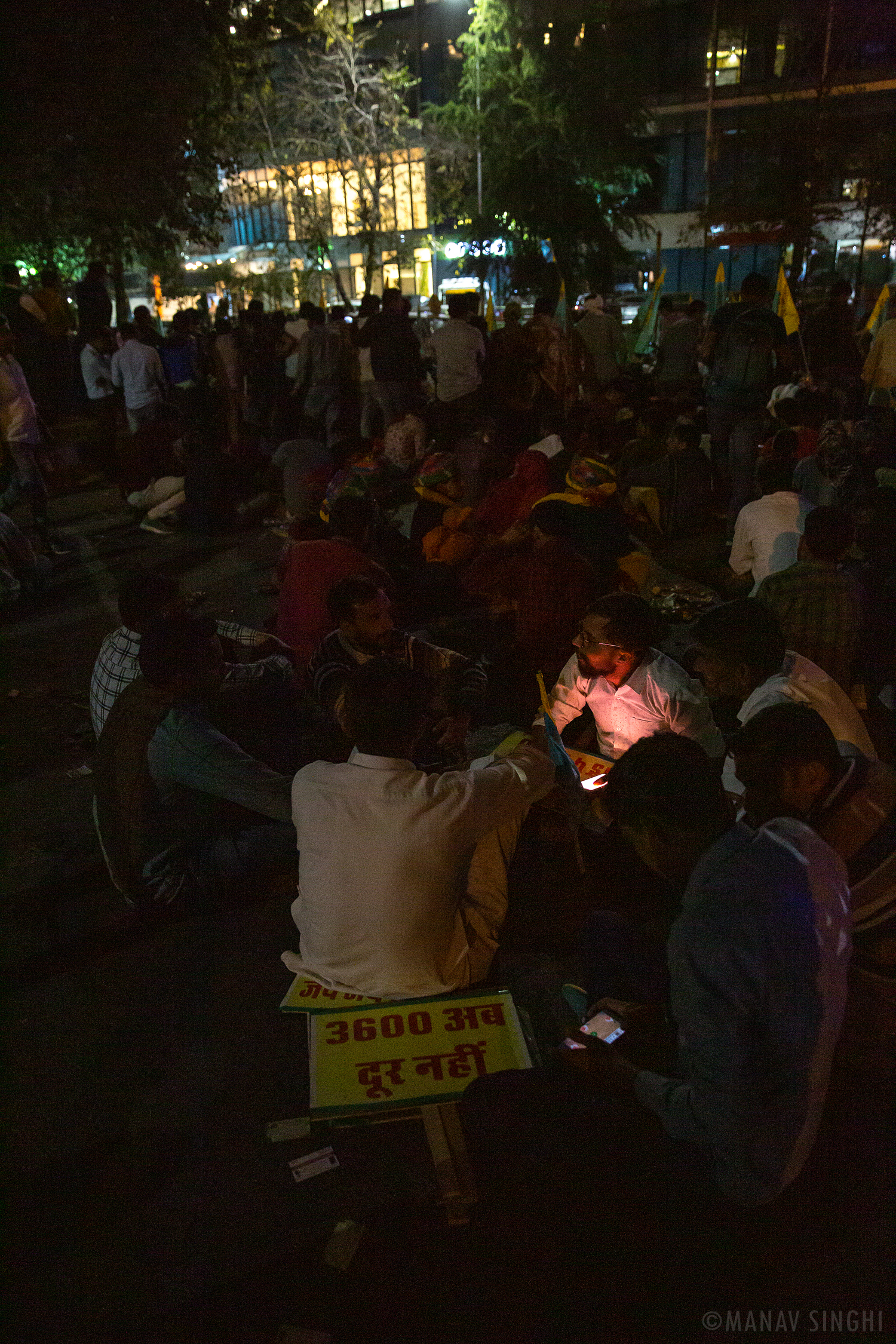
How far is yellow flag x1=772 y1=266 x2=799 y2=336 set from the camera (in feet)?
35.1

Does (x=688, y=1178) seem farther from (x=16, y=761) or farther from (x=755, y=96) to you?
(x=755, y=96)

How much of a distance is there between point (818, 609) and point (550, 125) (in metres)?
29.4

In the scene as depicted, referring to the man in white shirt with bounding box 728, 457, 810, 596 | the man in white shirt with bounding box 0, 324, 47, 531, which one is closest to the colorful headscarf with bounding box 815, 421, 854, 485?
the man in white shirt with bounding box 728, 457, 810, 596

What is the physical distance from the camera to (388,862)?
287cm

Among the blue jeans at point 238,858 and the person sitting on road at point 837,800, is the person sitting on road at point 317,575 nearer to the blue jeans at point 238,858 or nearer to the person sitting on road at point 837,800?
the blue jeans at point 238,858

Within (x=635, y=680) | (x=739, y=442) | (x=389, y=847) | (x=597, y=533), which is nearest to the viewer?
(x=389, y=847)

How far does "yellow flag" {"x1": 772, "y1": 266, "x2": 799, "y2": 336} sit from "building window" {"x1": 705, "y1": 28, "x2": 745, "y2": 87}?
3172 centimetres

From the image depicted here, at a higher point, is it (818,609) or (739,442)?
(818,609)

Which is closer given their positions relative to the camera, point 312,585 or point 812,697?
point 812,697

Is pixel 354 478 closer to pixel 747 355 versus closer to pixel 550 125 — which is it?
pixel 747 355

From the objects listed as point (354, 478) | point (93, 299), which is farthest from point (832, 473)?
point (93, 299)

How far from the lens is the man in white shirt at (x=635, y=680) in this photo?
12.6 feet

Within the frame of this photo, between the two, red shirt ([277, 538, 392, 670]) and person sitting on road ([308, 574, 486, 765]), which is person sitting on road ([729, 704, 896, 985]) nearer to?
person sitting on road ([308, 574, 486, 765])

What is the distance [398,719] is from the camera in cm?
287
